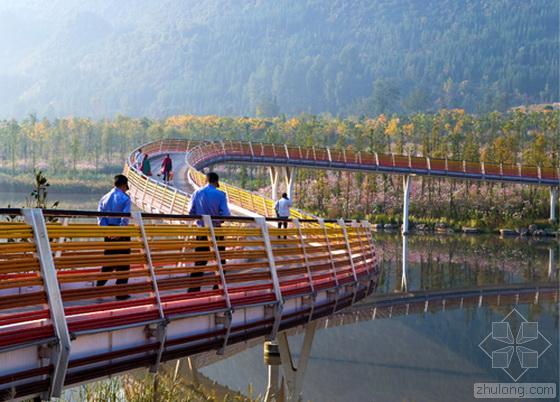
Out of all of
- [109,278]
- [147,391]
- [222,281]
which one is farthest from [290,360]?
[109,278]

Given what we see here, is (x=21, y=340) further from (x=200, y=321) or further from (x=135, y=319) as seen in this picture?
(x=200, y=321)

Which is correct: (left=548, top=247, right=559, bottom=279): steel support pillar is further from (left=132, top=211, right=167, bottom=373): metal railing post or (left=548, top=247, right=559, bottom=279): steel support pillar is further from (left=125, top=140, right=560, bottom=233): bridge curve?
(left=132, top=211, right=167, bottom=373): metal railing post

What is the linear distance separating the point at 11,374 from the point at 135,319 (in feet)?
4.91

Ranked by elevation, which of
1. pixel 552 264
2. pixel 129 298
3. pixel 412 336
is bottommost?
pixel 412 336

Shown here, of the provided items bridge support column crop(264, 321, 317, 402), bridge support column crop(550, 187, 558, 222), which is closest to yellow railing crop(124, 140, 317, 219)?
bridge support column crop(264, 321, 317, 402)

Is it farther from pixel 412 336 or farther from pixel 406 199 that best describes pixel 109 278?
pixel 406 199

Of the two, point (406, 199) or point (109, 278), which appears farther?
point (406, 199)

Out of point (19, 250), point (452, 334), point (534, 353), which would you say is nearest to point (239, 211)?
point (452, 334)

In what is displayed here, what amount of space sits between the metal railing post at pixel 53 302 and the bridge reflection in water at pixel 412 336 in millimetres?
8781

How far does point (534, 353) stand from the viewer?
77.7 feet

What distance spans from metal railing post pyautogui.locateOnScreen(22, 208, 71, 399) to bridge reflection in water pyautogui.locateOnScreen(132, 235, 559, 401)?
28.8ft

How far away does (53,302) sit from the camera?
22.1ft

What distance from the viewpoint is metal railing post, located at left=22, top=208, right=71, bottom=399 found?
6.65m

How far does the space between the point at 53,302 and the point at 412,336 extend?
19140 mm
